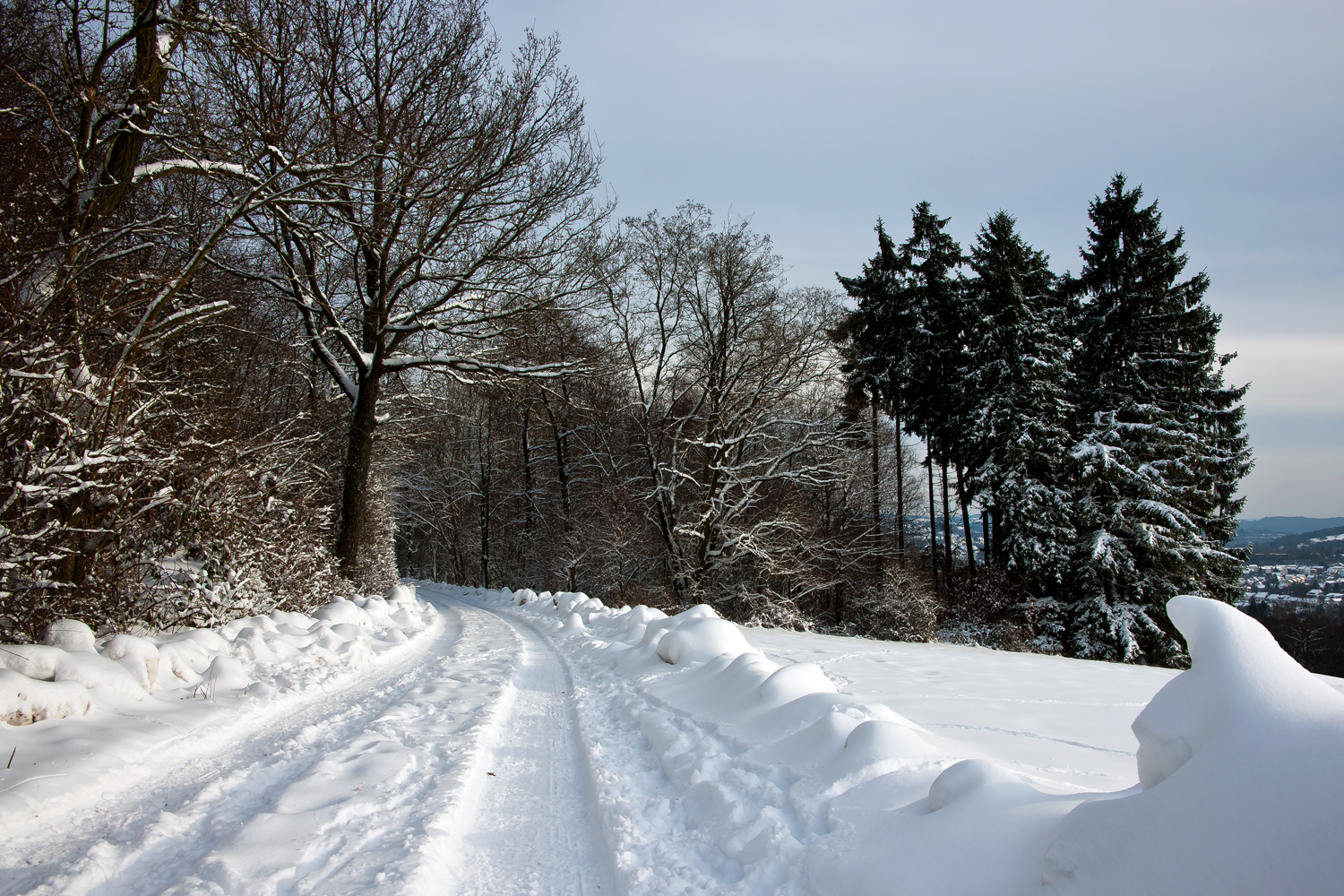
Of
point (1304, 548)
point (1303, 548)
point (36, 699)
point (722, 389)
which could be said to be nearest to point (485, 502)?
point (722, 389)

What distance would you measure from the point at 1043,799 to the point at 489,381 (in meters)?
12.8

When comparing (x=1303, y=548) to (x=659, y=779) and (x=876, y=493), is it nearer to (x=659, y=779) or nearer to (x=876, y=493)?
(x=876, y=493)

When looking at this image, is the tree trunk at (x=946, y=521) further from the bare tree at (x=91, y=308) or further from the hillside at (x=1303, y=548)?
the bare tree at (x=91, y=308)

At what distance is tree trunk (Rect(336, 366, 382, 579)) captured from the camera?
1282cm

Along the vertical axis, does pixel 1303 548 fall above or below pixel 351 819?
below

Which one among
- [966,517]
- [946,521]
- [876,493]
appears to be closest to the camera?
[876,493]

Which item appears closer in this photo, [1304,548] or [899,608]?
[899,608]

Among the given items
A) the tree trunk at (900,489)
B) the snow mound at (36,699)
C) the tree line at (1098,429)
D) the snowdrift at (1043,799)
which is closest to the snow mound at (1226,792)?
the snowdrift at (1043,799)

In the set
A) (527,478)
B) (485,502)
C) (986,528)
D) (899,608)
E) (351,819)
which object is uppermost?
(527,478)

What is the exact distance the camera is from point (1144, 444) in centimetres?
2091

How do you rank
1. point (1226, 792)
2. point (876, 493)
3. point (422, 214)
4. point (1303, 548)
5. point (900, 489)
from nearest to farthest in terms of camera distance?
point (1226, 792), point (422, 214), point (876, 493), point (900, 489), point (1303, 548)

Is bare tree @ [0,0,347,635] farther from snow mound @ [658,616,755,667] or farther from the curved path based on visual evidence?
snow mound @ [658,616,755,667]

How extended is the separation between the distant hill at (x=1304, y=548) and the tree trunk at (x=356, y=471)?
90.5 feet

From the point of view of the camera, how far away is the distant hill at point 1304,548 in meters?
25.1
